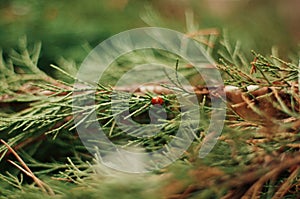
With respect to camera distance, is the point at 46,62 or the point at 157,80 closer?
the point at 157,80

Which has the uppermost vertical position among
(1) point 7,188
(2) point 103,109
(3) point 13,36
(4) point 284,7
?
(4) point 284,7

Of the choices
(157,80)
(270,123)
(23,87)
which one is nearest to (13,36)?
(23,87)

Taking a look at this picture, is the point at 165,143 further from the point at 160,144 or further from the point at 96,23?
the point at 96,23

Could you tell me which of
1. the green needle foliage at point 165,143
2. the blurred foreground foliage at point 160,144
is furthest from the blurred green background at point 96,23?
the green needle foliage at point 165,143

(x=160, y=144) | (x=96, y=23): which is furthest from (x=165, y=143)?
(x=96, y=23)

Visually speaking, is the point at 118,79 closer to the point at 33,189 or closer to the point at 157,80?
the point at 157,80

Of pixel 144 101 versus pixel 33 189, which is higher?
pixel 144 101
